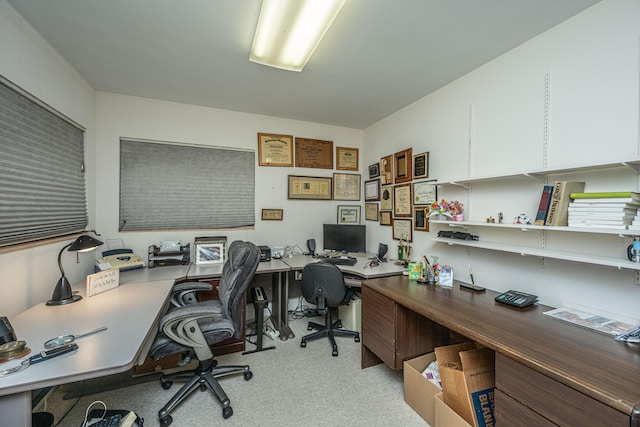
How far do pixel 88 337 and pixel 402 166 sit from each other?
9.52 feet

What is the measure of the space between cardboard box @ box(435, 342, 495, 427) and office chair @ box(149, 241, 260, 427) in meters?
1.37

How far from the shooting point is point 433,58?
2.01 m

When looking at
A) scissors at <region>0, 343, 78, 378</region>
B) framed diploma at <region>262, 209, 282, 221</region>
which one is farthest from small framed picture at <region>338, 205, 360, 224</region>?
scissors at <region>0, 343, 78, 378</region>

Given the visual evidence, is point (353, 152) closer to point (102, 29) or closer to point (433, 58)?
point (433, 58)

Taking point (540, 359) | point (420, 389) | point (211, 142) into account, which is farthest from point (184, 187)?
point (540, 359)

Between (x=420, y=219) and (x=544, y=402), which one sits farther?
(x=420, y=219)

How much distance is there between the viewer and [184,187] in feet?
9.57

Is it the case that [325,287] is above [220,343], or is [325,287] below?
above

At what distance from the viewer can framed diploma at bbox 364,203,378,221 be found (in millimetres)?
3455

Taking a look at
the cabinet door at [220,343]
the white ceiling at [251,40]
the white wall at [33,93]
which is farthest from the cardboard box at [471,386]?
the white wall at [33,93]

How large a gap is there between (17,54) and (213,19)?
119 cm

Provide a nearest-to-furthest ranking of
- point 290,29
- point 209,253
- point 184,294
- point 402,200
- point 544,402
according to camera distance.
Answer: point 544,402, point 290,29, point 184,294, point 209,253, point 402,200

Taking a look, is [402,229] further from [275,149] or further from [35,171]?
[35,171]

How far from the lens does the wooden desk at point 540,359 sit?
873mm
